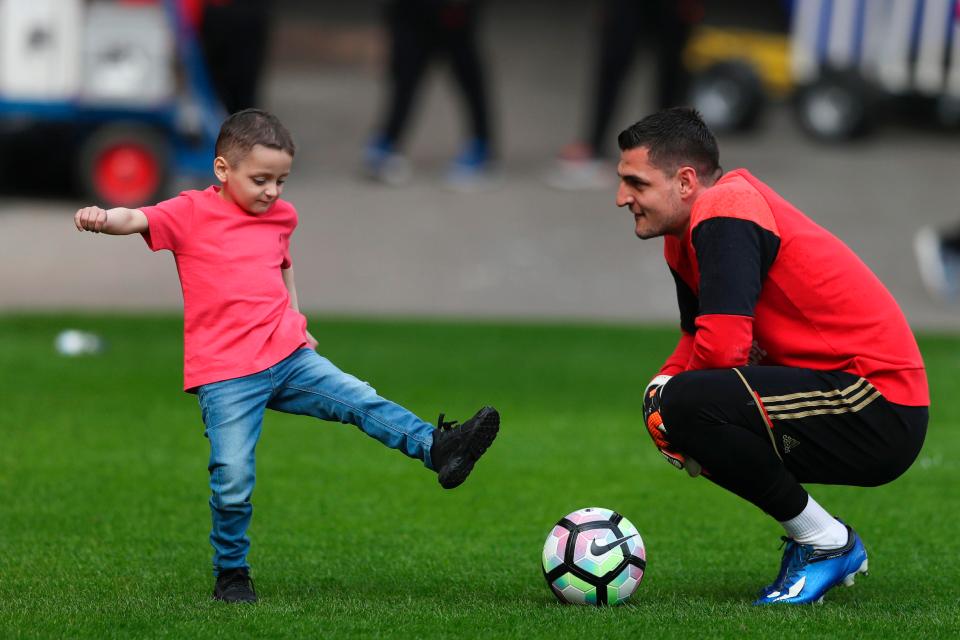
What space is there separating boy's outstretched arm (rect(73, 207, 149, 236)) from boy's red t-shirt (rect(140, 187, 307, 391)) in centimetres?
5

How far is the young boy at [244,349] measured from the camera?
14.2ft

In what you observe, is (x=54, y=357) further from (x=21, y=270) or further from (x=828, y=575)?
(x=828, y=575)

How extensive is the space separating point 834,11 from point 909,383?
9.62m

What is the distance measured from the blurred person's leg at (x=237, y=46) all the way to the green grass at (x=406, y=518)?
3336 millimetres

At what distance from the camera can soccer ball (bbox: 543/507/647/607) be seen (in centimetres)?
441

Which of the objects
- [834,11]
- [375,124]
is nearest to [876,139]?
[834,11]

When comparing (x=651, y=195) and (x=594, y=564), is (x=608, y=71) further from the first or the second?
(x=594, y=564)

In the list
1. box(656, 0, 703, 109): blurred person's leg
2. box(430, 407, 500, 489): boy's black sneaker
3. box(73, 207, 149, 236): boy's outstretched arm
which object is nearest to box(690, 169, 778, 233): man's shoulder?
box(430, 407, 500, 489): boy's black sneaker

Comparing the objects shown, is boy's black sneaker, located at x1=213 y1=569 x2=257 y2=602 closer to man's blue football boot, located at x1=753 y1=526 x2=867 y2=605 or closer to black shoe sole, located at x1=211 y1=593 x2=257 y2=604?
black shoe sole, located at x1=211 y1=593 x2=257 y2=604

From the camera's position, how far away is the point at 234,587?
4.37 m

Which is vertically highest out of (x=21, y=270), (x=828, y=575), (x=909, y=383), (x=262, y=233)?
(x=262, y=233)

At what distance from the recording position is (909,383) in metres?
4.41

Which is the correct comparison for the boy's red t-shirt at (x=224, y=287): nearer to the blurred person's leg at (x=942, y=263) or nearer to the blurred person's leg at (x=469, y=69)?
the blurred person's leg at (x=942, y=263)

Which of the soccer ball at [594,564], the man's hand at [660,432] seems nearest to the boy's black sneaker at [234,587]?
the soccer ball at [594,564]
